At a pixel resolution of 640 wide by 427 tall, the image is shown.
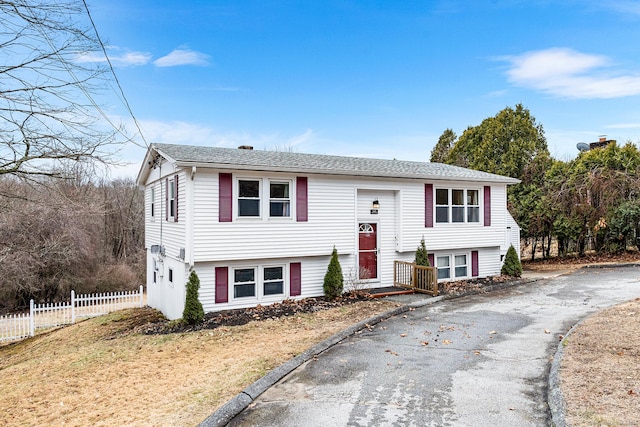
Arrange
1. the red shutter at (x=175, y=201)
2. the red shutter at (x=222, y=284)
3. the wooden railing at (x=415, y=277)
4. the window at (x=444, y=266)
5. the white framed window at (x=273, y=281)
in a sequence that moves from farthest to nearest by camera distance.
Answer: the window at (x=444, y=266) → the wooden railing at (x=415, y=277) → the white framed window at (x=273, y=281) → the red shutter at (x=175, y=201) → the red shutter at (x=222, y=284)

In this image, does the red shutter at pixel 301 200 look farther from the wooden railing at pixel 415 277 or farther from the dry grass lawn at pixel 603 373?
the dry grass lawn at pixel 603 373

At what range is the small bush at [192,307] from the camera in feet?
35.5

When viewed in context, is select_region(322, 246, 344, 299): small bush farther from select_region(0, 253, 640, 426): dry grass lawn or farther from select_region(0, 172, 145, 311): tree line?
select_region(0, 172, 145, 311): tree line

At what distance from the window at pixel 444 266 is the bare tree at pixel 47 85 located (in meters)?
12.7

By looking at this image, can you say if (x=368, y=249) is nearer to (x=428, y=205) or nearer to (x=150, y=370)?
(x=428, y=205)

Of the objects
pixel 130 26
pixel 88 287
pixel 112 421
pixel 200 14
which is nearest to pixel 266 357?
pixel 112 421

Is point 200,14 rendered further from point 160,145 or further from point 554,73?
point 554,73

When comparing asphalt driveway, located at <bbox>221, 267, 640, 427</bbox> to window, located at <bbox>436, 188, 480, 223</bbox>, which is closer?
asphalt driveway, located at <bbox>221, 267, 640, 427</bbox>

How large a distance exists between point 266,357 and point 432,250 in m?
9.51

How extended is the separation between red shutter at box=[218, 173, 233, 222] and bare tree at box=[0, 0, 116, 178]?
17.3 feet

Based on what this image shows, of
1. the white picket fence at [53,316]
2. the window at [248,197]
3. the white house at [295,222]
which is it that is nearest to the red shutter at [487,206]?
the white house at [295,222]

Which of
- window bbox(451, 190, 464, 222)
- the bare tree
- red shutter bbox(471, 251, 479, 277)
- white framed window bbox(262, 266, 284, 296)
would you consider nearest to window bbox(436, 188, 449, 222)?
window bbox(451, 190, 464, 222)

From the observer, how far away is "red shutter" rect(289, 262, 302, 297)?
12.9 meters

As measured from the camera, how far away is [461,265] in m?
16.3
